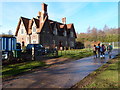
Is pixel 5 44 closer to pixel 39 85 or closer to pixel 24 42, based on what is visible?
pixel 39 85

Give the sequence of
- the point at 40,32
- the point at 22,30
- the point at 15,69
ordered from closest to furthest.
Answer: the point at 15,69, the point at 40,32, the point at 22,30

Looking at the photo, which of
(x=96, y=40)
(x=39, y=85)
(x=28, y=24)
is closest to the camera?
(x=39, y=85)

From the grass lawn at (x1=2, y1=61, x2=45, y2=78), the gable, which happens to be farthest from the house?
the grass lawn at (x1=2, y1=61, x2=45, y2=78)

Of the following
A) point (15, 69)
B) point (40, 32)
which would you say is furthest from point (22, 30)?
point (15, 69)

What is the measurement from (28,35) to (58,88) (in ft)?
77.8

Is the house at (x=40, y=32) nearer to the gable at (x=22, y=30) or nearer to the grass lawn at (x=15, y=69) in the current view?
the gable at (x=22, y=30)

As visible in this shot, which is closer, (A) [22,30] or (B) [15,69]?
(B) [15,69]

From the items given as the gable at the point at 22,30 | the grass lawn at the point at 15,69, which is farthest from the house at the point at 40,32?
the grass lawn at the point at 15,69

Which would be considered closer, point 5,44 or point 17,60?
point 17,60

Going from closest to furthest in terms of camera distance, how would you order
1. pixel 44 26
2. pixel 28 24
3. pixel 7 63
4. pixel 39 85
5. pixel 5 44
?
pixel 39 85, pixel 7 63, pixel 5 44, pixel 44 26, pixel 28 24

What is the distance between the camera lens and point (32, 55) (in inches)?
431

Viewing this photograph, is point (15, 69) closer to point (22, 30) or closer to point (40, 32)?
point (40, 32)

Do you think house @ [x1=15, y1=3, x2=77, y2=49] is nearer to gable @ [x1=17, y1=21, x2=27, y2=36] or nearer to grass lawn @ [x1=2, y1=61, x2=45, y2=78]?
gable @ [x1=17, y1=21, x2=27, y2=36]

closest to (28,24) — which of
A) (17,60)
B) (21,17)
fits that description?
(21,17)
